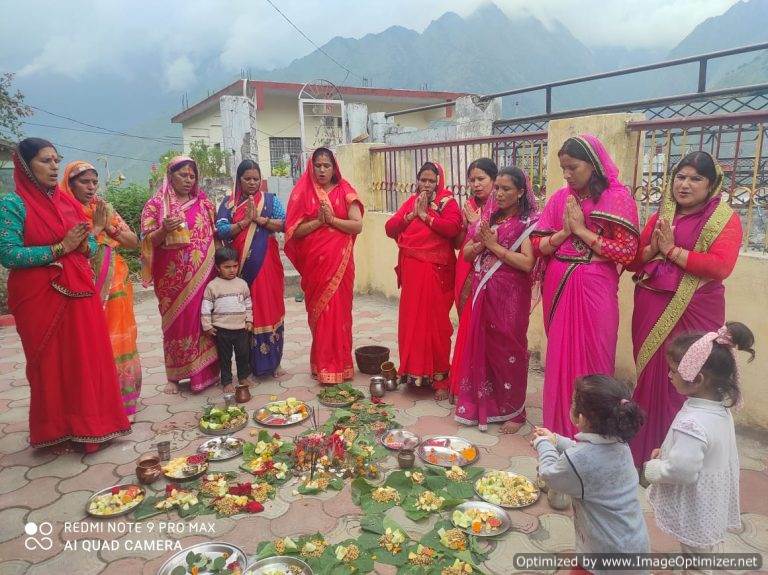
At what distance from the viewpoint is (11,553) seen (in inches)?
102

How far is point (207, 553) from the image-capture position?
2.52 m

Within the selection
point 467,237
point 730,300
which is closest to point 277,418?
point 467,237

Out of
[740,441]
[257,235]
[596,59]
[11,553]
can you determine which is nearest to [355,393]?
[257,235]

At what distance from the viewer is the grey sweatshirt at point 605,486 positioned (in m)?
1.94

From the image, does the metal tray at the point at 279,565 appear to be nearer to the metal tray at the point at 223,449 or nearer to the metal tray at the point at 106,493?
the metal tray at the point at 106,493

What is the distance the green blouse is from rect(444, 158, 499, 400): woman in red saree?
2.72 metres

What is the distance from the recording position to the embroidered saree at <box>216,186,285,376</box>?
15.0ft

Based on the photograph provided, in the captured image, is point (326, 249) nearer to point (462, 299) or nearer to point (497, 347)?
point (462, 299)

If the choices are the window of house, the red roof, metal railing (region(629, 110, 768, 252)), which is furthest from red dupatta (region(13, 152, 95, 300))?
the window of house

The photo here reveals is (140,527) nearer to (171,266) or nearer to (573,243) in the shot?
(171,266)

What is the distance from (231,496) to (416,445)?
3.98 feet

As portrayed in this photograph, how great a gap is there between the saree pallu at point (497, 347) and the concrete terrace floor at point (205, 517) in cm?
16

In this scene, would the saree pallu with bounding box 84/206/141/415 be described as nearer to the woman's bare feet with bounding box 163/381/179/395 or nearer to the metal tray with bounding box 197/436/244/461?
the woman's bare feet with bounding box 163/381/179/395

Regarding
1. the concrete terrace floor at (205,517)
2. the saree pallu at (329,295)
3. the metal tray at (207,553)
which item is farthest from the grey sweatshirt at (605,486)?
the saree pallu at (329,295)
